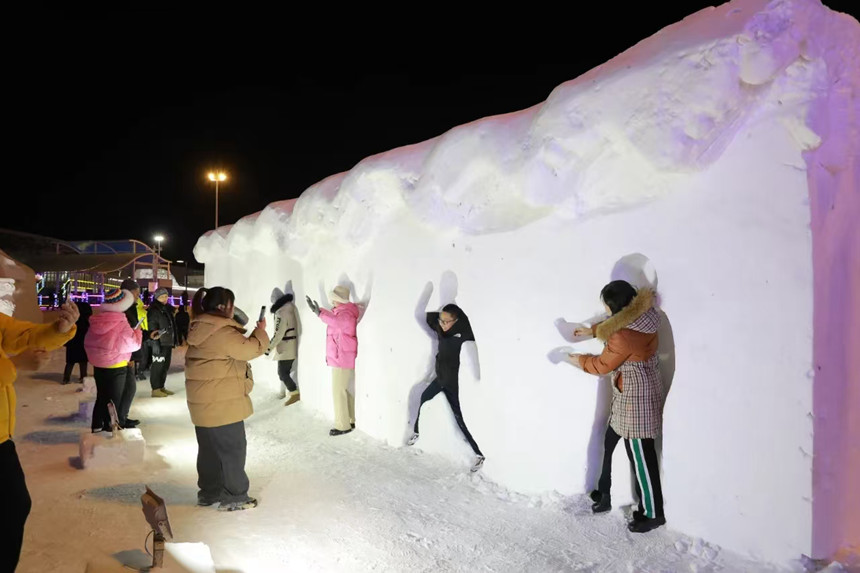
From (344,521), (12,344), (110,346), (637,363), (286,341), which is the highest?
(12,344)

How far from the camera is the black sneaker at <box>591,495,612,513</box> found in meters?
4.03

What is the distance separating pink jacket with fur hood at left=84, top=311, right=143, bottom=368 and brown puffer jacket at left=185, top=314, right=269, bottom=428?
2.18 metres

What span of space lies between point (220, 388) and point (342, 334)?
2527 mm

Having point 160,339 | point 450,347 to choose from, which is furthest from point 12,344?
point 160,339

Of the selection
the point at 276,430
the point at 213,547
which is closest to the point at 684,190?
the point at 213,547

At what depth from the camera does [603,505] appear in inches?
159

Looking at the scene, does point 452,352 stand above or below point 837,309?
below

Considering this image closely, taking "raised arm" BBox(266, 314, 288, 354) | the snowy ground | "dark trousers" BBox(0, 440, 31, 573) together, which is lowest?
the snowy ground

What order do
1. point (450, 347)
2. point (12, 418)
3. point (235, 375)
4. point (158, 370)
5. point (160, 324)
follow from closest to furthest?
point (12, 418), point (235, 375), point (450, 347), point (160, 324), point (158, 370)

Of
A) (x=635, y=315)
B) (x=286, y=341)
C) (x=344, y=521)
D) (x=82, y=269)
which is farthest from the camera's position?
(x=82, y=269)

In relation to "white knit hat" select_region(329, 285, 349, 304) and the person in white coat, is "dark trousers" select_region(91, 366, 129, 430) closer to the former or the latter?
the person in white coat

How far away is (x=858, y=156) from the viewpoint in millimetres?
3189

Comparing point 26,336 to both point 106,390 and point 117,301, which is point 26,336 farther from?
point 106,390

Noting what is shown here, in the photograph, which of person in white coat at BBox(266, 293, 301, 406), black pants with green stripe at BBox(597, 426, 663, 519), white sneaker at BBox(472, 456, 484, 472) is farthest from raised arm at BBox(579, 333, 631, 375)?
person in white coat at BBox(266, 293, 301, 406)
